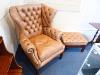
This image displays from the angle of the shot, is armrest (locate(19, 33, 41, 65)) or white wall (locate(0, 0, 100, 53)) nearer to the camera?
armrest (locate(19, 33, 41, 65))

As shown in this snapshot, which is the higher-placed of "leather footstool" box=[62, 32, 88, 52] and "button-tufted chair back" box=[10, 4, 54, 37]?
"button-tufted chair back" box=[10, 4, 54, 37]

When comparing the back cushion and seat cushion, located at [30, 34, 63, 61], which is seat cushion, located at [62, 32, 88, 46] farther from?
the back cushion

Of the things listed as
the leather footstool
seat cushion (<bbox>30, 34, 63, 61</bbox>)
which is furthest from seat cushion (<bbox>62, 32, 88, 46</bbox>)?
seat cushion (<bbox>30, 34, 63, 61</bbox>)

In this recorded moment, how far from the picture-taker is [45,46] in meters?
2.15

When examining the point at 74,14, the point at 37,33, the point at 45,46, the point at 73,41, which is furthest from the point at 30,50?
the point at 74,14

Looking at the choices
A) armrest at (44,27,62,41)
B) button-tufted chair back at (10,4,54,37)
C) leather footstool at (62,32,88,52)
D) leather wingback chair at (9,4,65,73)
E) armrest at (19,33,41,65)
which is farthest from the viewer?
leather footstool at (62,32,88,52)

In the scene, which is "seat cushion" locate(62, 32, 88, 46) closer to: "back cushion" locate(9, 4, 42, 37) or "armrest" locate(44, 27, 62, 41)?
"armrest" locate(44, 27, 62, 41)

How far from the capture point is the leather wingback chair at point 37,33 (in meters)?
2.00

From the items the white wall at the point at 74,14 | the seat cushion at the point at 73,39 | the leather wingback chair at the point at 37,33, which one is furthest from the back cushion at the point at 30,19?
the seat cushion at the point at 73,39

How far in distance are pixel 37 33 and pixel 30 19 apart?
0.30 meters

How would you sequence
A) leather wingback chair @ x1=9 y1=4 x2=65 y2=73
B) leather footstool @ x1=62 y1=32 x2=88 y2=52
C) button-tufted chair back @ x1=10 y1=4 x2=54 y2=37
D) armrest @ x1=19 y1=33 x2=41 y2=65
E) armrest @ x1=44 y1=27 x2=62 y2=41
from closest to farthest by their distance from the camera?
armrest @ x1=19 y1=33 x2=41 y2=65
leather wingback chair @ x1=9 y1=4 x2=65 y2=73
button-tufted chair back @ x1=10 y1=4 x2=54 y2=37
armrest @ x1=44 y1=27 x2=62 y2=41
leather footstool @ x1=62 y1=32 x2=88 y2=52

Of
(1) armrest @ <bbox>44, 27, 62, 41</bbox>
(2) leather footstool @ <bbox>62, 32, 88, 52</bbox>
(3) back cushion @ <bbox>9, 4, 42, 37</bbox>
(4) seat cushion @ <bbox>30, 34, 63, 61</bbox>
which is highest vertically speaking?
(3) back cushion @ <bbox>9, 4, 42, 37</bbox>

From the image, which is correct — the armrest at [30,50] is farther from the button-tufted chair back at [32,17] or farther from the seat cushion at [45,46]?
the button-tufted chair back at [32,17]

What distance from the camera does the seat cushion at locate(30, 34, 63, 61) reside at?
2035 millimetres
